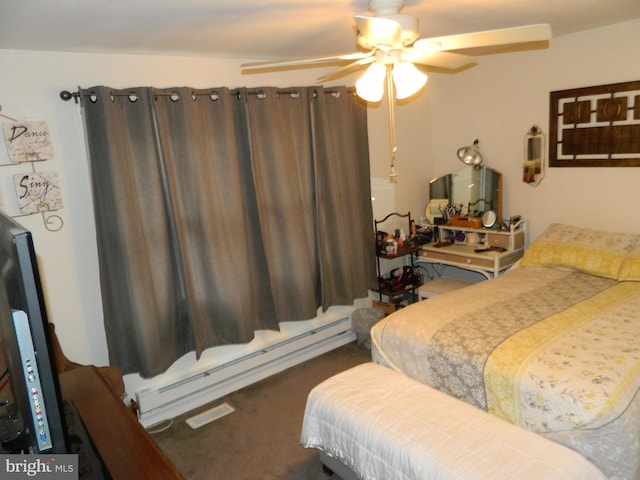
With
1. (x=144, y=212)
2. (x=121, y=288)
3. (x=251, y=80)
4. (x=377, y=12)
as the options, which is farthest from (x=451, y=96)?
(x=121, y=288)

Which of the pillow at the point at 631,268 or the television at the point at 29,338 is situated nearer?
the television at the point at 29,338

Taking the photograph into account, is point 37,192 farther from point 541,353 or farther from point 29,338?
point 541,353

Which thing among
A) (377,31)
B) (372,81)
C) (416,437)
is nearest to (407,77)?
(372,81)

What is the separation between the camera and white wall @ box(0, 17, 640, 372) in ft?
8.41

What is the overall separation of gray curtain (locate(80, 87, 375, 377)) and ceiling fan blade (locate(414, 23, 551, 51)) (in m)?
1.60

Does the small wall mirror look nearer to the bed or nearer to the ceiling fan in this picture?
the bed

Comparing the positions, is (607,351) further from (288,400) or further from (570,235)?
(288,400)

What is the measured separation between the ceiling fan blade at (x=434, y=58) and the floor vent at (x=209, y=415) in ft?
7.85

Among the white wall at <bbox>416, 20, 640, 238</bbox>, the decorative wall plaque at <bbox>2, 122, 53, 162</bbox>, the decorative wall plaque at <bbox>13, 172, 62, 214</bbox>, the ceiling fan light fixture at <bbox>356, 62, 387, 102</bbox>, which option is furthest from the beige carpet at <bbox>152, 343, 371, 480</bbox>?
the white wall at <bbox>416, 20, 640, 238</bbox>

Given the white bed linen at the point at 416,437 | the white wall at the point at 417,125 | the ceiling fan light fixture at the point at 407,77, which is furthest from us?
the white wall at the point at 417,125

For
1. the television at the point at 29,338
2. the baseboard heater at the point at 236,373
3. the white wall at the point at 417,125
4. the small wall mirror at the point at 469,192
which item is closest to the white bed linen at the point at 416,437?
the baseboard heater at the point at 236,373

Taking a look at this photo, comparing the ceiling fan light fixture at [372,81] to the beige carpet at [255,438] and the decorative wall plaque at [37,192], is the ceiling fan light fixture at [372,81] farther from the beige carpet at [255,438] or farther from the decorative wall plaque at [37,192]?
the beige carpet at [255,438]

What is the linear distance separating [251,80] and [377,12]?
1571mm

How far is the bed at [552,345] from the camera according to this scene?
1.79 m
